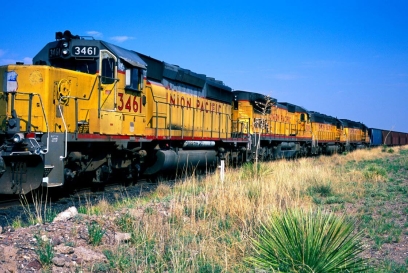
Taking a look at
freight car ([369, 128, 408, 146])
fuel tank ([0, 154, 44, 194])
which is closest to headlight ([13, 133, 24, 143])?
fuel tank ([0, 154, 44, 194])

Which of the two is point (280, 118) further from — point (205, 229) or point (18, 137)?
point (205, 229)

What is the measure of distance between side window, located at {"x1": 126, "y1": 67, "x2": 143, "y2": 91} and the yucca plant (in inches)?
288

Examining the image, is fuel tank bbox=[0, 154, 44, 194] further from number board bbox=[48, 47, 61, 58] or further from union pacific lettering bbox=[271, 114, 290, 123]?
union pacific lettering bbox=[271, 114, 290, 123]

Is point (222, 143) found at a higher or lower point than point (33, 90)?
lower

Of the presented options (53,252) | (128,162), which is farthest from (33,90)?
(53,252)

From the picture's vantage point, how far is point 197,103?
52.4 feet

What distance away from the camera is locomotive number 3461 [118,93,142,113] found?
424 inches

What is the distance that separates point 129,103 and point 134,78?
713mm

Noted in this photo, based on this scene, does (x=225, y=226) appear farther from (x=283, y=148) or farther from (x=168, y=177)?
(x=283, y=148)

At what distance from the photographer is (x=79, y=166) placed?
9.59 metres

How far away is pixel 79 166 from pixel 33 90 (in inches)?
75.6

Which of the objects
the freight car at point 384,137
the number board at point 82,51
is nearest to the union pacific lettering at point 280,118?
the number board at point 82,51

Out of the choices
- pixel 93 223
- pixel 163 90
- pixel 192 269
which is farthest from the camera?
pixel 163 90

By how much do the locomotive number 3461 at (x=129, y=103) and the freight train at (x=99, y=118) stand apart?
3 centimetres
